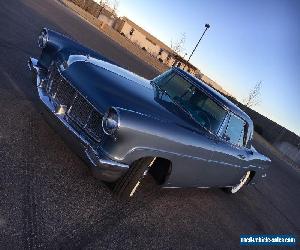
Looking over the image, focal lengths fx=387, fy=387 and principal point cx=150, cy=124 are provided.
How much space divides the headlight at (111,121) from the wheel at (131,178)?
0.54 metres

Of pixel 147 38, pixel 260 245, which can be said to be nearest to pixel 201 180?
pixel 260 245

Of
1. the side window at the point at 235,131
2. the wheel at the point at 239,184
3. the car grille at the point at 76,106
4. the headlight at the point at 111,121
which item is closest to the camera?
the headlight at the point at 111,121

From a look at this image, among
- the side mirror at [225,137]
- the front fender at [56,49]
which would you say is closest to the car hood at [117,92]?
the front fender at [56,49]

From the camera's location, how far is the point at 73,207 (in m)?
3.93

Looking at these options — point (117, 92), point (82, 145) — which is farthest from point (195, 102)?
point (82, 145)

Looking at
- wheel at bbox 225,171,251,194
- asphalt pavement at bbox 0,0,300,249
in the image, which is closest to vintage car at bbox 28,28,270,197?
asphalt pavement at bbox 0,0,300,249

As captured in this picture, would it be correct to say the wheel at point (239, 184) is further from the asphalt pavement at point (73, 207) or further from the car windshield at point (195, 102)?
the car windshield at point (195, 102)

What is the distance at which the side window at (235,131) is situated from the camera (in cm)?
579

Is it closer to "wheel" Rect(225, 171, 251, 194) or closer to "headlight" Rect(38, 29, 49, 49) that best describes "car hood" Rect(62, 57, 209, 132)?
"headlight" Rect(38, 29, 49, 49)

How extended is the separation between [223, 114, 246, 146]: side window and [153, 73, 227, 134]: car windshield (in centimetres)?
23

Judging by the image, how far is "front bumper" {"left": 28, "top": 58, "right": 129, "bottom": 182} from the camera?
3.97 metres

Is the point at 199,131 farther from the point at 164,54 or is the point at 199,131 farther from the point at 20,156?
the point at 164,54

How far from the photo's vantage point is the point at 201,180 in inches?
218

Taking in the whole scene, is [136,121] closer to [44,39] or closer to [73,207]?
[73,207]
